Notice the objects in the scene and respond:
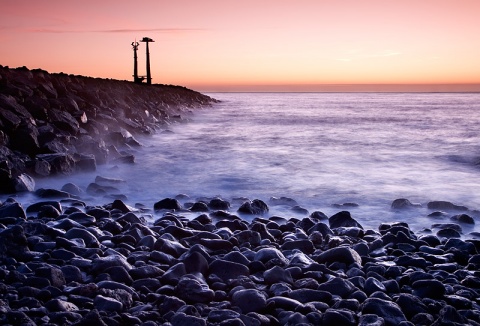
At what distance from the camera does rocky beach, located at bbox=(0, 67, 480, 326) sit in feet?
9.86

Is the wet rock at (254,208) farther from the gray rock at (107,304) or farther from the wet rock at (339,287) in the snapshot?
the gray rock at (107,304)

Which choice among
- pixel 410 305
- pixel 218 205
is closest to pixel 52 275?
pixel 410 305

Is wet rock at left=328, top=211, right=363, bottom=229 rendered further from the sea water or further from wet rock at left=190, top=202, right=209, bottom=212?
wet rock at left=190, top=202, right=209, bottom=212

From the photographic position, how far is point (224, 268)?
145 inches

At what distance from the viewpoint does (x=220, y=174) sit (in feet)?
31.3

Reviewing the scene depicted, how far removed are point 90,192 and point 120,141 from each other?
572 cm

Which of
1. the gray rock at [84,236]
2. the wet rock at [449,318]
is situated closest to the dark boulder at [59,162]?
the gray rock at [84,236]

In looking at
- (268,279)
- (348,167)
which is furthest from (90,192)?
(348,167)

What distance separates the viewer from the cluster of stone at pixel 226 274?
299cm

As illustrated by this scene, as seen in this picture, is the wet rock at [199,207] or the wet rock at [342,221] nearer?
the wet rock at [342,221]

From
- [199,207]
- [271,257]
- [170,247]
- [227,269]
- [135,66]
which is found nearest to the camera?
[227,269]

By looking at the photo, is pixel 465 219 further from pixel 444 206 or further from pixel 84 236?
pixel 84 236

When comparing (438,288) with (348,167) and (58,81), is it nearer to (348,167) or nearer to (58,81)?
(348,167)

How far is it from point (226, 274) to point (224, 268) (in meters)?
0.06
